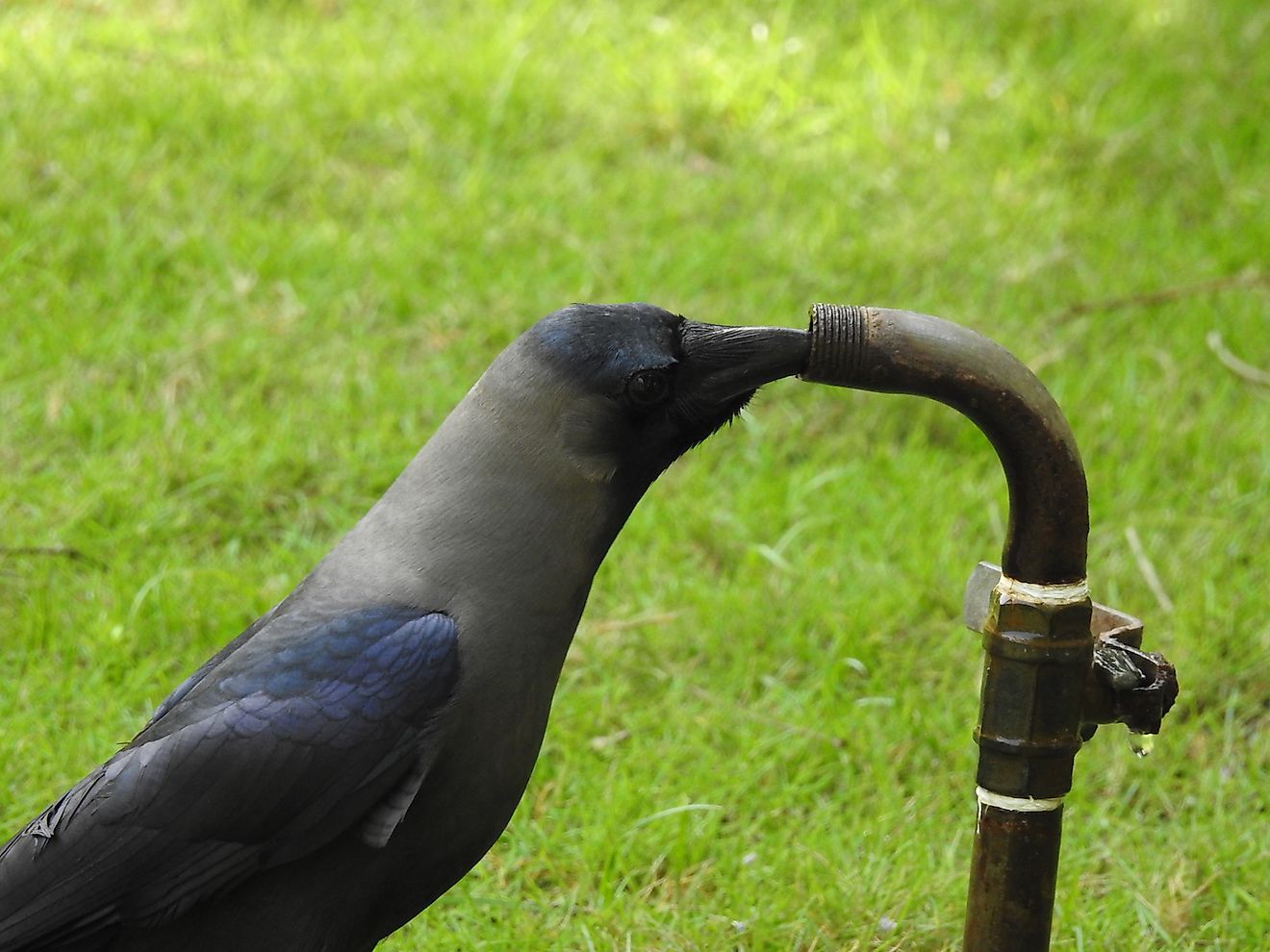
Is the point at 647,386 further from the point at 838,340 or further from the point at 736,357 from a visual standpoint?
the point at 838,340

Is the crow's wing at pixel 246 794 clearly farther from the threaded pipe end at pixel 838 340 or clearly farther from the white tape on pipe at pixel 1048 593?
the white tape on pipe at pixel 1048 593

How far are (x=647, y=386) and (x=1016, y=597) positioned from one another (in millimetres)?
587

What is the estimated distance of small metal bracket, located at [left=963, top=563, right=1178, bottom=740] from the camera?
228 centimetres

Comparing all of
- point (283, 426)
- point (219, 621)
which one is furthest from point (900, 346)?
point (283, 426)

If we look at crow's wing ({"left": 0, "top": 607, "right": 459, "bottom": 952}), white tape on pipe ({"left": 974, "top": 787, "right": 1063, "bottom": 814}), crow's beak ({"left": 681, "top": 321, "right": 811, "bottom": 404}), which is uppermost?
crow's beak ({"left": 681, "top": 321, "right": 811, "bottom": 404})

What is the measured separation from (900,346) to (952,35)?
4.27 meters

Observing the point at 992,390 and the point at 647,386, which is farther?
the point at 647,386

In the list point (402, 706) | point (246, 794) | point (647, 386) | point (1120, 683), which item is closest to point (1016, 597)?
point (1120, 683)

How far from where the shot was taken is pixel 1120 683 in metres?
2.27

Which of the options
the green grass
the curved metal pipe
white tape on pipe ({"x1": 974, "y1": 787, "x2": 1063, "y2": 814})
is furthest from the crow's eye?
the green grass

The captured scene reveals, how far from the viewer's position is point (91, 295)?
4.64 m

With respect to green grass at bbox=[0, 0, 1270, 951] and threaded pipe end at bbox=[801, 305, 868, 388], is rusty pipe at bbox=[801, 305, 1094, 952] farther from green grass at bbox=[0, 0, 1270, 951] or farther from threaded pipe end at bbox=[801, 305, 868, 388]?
green grass at bbox=[0, 0, 1270, 951]

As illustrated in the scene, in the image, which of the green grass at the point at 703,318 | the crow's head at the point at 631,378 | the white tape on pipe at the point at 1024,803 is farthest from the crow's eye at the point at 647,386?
the green grass at the point at 703,318

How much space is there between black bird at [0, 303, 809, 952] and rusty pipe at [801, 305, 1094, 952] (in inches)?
5.2
